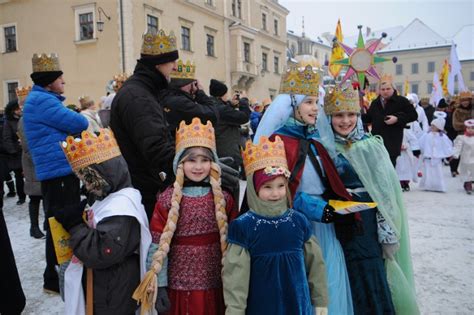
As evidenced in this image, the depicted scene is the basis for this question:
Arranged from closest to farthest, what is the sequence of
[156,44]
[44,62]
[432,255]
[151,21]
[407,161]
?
1. [156,44]
2. [44,62]
3. [432,255]
4. [407,161]
5. [151,21]

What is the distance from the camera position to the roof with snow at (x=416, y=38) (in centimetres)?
6394

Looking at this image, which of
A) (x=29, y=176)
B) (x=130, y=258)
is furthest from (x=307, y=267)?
(x=29, y=176)

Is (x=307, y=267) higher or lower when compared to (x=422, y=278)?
higher

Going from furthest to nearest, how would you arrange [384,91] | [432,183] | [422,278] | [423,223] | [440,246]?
1. [432,183]
2. [384,91]
3. [423,223]
4. [440,246]
5. [422,278]

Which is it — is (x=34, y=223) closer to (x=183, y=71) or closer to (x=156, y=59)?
(x=183, y=71)

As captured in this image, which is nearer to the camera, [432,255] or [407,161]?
[432,255]

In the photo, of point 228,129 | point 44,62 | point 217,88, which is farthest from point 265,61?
point 44,62

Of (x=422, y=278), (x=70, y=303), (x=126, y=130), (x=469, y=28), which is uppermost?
(x=469, y=28)

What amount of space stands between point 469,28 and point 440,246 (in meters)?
66.5

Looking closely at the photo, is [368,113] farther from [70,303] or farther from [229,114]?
[70,303]

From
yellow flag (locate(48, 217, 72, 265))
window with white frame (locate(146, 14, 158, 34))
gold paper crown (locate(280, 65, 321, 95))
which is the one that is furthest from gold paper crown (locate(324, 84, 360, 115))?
window with white frame (locate(146, 14, 158, 34))

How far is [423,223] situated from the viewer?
248 inches

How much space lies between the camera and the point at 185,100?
11.6ft

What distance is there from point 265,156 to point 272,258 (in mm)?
599
